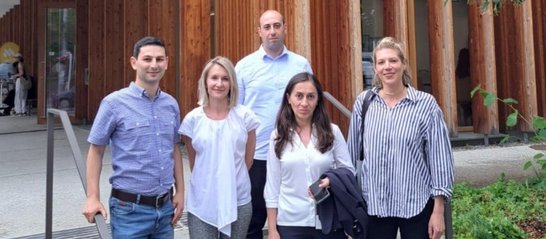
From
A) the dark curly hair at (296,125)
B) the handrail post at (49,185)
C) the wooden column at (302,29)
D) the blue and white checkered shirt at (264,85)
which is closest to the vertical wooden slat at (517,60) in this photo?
the wooden column at (302,29)

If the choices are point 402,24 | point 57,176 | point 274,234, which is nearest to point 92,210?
point 274,234

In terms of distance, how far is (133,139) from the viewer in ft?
8.03

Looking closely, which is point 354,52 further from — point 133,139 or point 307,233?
point 133,139

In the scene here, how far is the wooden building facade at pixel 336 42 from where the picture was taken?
7.56 meters

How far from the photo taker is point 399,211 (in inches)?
94.2

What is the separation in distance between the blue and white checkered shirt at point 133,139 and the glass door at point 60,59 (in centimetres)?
1056

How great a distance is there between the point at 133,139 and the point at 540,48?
972 cm

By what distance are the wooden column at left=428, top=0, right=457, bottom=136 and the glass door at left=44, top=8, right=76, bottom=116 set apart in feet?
28.9

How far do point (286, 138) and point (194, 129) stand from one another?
0.49 meters

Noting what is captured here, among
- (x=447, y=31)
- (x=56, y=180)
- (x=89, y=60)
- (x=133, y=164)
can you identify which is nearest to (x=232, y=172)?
(x=133, y=164)

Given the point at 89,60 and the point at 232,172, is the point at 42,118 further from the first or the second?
the point at 232,172

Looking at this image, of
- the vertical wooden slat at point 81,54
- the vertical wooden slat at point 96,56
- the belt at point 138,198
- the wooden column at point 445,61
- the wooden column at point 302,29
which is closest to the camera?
the belt at point 138,198

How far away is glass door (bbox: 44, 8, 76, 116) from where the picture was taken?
12.1 metres

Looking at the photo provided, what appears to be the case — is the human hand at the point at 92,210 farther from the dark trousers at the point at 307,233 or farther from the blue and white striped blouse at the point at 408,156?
the blue and white striped blouse at the point at 408,156
